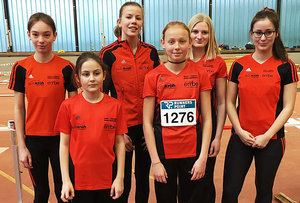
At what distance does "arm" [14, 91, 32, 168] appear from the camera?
5.01ft

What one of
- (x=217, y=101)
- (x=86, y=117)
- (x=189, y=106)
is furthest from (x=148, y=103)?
(x=217, y=101)

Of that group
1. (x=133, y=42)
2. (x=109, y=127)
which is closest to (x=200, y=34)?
(x=133, y=42)

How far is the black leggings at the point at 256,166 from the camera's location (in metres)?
1.49

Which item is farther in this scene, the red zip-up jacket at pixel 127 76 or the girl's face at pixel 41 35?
the red zip-up jacket at pixel 127 76

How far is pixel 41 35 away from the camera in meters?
1.49

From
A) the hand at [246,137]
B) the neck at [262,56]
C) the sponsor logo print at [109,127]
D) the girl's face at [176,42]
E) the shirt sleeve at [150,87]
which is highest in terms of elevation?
the girl's face at [176,42]

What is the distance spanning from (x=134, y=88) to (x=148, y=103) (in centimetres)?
25

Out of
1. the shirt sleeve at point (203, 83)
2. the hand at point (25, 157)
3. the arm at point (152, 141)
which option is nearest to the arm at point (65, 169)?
the hand at point (25, 157)

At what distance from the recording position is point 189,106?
1386 millimetres

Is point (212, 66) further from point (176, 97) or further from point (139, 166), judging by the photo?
point (139, 166)

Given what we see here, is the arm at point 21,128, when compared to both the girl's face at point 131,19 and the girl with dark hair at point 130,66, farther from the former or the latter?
the girl's face at point 131,19

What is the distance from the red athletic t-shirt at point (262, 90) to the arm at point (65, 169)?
1034 millimetres

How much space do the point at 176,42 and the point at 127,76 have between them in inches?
16.2

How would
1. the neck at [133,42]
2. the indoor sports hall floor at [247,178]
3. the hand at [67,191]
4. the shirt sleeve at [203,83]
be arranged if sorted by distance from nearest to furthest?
the hand at [67,191], the shirt sleeve at [203,83], the neck at [133,42], the indoor sports hall floor at [247,178]
